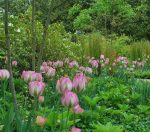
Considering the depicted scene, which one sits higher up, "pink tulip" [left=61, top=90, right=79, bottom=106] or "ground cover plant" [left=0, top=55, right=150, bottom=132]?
"pink tulip" [left=61, top=90, right=79, bottom=106]

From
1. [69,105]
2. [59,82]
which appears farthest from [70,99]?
[59,82]

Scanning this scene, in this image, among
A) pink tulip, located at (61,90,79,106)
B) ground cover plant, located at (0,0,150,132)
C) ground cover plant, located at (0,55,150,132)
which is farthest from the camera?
ground cover plant, located at (0,0,150,132)

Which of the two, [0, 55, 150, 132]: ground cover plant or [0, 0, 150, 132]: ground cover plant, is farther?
[0, 0, 150, 132]: ground cover plant

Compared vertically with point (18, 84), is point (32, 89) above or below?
above

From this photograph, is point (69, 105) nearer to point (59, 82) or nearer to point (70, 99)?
point (70, 99)

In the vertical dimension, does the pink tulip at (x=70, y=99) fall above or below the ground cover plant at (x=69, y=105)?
above

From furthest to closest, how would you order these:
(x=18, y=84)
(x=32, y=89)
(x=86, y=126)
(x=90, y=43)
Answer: (x=90, y=43) < (x=18, y=84) < (x=86, y=126) < (x=32, y=89)

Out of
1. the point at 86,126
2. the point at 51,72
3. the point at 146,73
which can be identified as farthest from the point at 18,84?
the point at 146,73

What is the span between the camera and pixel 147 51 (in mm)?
15070

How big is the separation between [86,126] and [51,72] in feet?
2.86

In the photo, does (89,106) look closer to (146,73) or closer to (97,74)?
(97,74)

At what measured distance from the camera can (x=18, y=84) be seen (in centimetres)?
569

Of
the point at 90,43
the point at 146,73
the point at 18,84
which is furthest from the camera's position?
the point at 146,73

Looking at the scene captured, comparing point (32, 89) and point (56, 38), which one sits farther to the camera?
point (56, 38)
